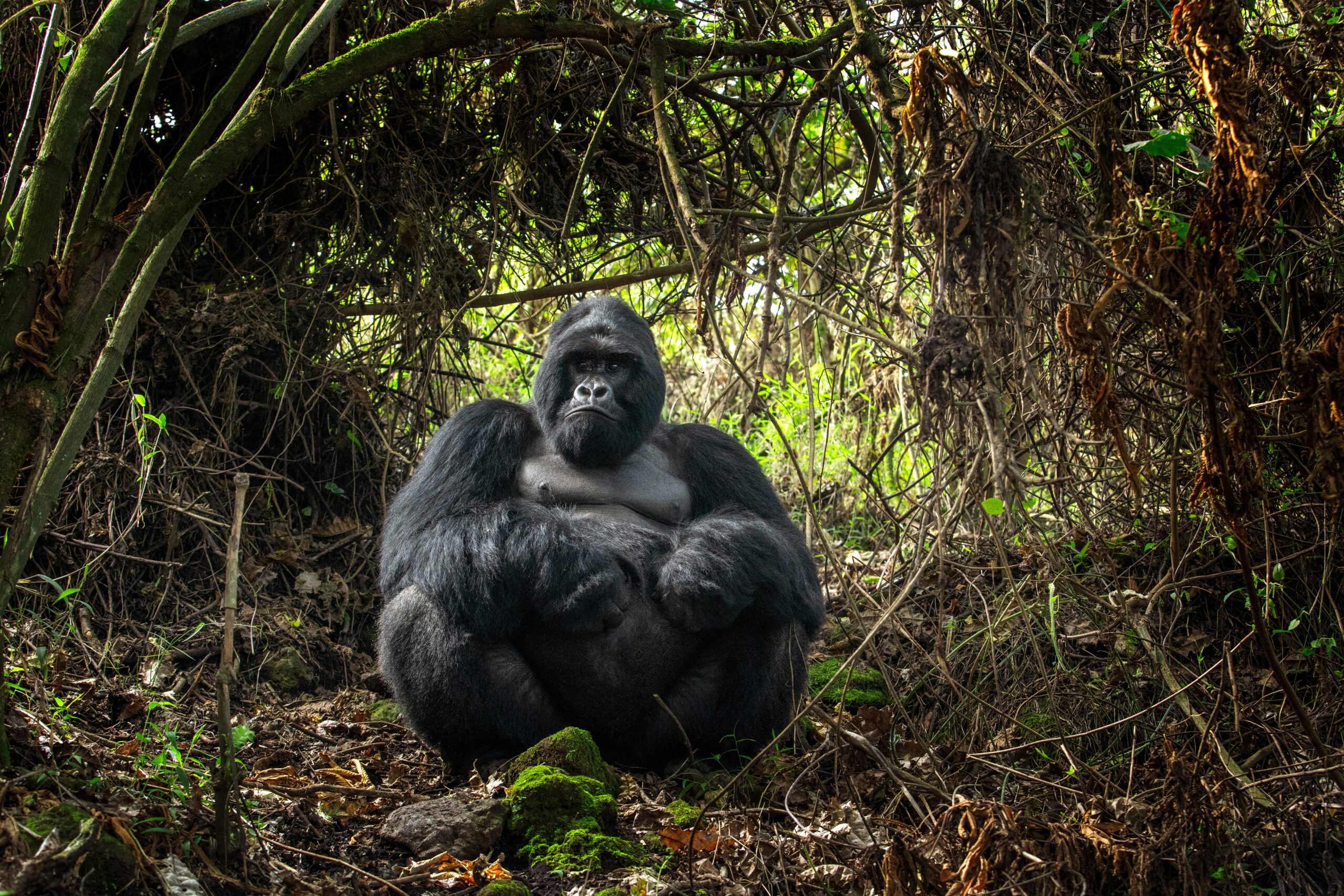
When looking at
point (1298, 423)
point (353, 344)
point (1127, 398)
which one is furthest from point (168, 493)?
point (1298, 423)

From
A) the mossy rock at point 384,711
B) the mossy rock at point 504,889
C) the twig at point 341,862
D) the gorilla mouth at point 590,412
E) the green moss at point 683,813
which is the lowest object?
the mossy rock at point 384,711

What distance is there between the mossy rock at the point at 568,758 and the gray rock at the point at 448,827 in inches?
9.8

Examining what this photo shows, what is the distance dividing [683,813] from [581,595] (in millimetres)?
800

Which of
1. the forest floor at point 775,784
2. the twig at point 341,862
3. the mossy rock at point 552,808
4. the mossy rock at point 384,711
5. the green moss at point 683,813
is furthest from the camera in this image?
the mossy rock at point 384,711

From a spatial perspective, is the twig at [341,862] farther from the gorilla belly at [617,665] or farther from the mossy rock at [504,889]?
the gorilla belly at [617,665]

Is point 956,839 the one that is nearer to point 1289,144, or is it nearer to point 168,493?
point 1289,144

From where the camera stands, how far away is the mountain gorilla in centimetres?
368

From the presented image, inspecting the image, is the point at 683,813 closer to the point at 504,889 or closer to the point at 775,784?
the point at 775,784

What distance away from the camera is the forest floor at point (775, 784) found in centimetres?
228

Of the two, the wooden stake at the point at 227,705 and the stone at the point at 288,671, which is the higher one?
the wooden stake at the point at 227,705

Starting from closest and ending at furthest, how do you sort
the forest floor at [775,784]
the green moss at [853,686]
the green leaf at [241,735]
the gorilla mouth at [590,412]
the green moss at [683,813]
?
the forest floor at [775,784] → the green leaf at [241,735] → the green moss at [683,813] → the gorilla mouth at [590,412] → the green moss at [853,686]

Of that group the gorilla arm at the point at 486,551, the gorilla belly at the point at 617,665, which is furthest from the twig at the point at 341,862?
the gorilla belly at the point at 617,665

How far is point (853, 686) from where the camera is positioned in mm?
4594

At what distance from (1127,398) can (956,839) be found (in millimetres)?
1810
